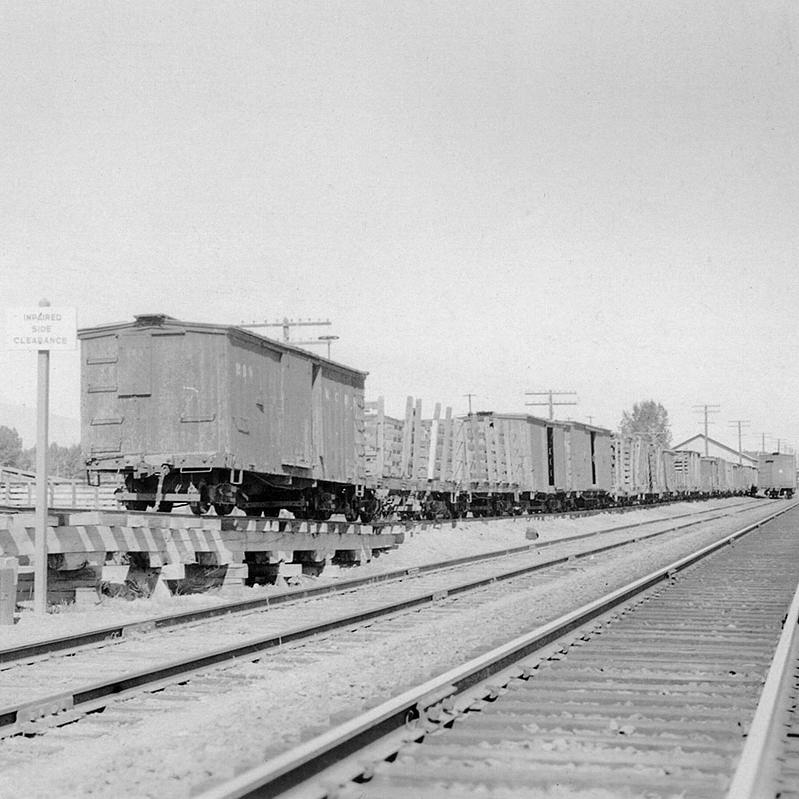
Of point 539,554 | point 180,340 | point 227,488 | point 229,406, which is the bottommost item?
point 539,554

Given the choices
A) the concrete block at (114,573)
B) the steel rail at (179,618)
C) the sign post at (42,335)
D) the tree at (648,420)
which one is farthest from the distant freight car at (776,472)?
the sign post at (42,335)

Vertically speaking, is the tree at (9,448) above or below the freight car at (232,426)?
above

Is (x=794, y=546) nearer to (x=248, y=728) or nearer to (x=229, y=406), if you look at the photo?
(x=229, y=406)

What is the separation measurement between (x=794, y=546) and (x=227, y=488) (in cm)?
1260

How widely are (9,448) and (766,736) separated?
101 m

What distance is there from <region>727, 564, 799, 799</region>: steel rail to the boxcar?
397 inches

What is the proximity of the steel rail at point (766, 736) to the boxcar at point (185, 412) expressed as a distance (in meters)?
10.1

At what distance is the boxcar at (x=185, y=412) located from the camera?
16.1m

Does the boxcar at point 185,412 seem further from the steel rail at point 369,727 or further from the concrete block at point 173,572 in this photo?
the steel rail at point 369,727

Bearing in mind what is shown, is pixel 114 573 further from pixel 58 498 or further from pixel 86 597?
pixel 58 498

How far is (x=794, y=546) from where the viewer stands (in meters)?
22.7

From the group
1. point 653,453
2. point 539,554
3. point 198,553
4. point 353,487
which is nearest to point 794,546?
point 539,554

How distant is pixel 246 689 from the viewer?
703 centimetres

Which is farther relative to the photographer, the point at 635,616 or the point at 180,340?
the point at 180,340
